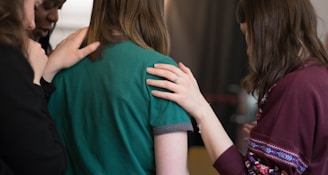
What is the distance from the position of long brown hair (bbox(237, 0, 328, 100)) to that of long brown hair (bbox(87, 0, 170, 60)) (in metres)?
0.28

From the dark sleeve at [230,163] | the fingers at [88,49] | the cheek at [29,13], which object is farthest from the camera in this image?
the dark sleeve at [230,163]

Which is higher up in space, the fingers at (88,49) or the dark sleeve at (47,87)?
the fingers at (88,49)

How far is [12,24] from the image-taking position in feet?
2.89

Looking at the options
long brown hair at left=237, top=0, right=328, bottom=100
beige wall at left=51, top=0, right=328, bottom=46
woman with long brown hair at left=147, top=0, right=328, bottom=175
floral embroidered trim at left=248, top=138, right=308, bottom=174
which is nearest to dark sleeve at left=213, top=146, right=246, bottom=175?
woman with long brown hair at left=147, top=0, right=328, bottom=175

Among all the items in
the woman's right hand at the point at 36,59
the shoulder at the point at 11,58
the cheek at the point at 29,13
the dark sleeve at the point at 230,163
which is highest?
the cheek at the point at 29,13

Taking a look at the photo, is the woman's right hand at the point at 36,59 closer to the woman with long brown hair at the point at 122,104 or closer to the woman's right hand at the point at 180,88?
the woman with long brown hair at the point at 122,104

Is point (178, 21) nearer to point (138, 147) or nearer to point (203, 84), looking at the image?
point (203, 84)

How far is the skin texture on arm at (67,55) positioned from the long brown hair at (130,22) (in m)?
0.03

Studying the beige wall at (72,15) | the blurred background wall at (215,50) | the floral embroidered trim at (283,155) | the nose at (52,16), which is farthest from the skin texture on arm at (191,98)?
the blurred background wall at (215,50)

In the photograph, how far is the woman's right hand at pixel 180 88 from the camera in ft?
3.50

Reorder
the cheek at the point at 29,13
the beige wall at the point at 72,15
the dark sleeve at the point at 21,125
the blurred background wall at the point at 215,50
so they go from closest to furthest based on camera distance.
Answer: the dark sleeve at the point at 21,125, the cheek at the point at 29,13, the beige wall at the point at 72,15, the blurred background wall at the point at 215,50

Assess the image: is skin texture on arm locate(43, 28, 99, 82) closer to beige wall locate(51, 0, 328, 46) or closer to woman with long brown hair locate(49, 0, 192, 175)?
woman with long brown hair locate(49, 0, 192, 175)

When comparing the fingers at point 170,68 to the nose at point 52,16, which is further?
the nose at point 52,16

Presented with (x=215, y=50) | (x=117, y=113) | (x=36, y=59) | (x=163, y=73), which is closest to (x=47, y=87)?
(x=36, y=59)
